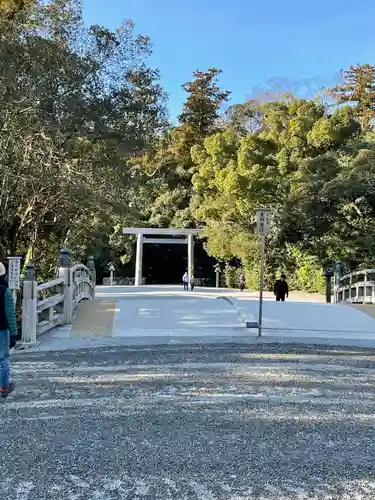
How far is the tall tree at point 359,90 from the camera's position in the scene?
120 ft

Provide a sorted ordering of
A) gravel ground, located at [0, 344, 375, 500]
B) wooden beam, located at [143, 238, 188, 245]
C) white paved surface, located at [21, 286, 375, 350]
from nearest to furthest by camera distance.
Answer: gravel ground, located at [0, 344, 375, 500], white paved surface, located at [21, 286, 375, 350], wooden beam, located at [143, 238, 188, 245]

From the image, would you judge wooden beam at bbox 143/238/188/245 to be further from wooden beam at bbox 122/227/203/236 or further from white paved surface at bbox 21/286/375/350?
white paved surface at bbox 21/286/375/350

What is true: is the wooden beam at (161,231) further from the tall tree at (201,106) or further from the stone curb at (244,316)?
the stone curb at (244,316)

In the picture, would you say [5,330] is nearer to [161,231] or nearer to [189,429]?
[189,429]

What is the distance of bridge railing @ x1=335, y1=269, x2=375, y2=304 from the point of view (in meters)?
15.1

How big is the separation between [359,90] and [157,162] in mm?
15543

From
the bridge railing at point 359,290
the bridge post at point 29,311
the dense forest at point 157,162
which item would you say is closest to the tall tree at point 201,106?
the dense forest at point 157,162

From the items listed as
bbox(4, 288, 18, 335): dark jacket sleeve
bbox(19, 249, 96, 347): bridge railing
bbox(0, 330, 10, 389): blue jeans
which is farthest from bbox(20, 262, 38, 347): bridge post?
bbox(4, 288, 18, 335): dark jacket sleeve

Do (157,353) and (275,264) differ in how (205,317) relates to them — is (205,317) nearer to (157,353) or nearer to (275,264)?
(157,353)

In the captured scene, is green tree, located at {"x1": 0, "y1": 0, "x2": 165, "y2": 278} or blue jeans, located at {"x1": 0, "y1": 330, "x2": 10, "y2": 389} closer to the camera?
blue jeans, located at {"x1": 0, "y1": 330, "x2": 10, "y2": 389}

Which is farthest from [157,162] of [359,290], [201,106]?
[359,290]

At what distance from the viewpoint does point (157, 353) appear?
7285mm

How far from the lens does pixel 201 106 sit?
39.5m

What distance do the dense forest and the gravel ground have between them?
21.7 ft
